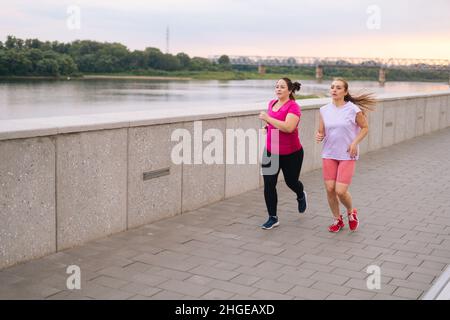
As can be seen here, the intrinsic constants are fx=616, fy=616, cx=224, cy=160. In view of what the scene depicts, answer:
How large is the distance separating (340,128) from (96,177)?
2.43 meters

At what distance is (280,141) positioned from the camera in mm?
6285

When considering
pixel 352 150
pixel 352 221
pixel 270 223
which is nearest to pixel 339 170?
pixel 352 150

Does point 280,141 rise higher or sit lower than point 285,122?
lower

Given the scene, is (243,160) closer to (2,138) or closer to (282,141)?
(282,141)

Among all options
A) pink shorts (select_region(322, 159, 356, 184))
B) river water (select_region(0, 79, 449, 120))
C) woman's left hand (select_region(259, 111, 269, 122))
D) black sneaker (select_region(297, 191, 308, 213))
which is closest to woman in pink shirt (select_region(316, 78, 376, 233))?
pink shorts (select_region(322, 159, 356, 184))

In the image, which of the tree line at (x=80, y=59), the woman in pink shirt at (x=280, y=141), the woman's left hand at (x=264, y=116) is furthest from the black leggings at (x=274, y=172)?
the tree line at (x=80, y=59)

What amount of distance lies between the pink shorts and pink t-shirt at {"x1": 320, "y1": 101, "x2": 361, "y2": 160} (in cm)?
6

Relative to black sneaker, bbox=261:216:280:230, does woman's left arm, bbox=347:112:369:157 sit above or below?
above

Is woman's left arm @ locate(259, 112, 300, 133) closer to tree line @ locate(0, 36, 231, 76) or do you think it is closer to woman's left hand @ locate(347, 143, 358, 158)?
woman's left hand @ locate(347, 143, 358, 158)

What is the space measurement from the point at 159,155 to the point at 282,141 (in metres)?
1.35

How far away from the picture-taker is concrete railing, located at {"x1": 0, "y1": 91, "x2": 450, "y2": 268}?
5.00 m

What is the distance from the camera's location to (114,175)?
19.9 ft

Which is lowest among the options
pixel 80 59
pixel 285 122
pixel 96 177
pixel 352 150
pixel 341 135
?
pixel 96 177

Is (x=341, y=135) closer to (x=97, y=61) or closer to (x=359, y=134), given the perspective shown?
(x=359, y=134)
